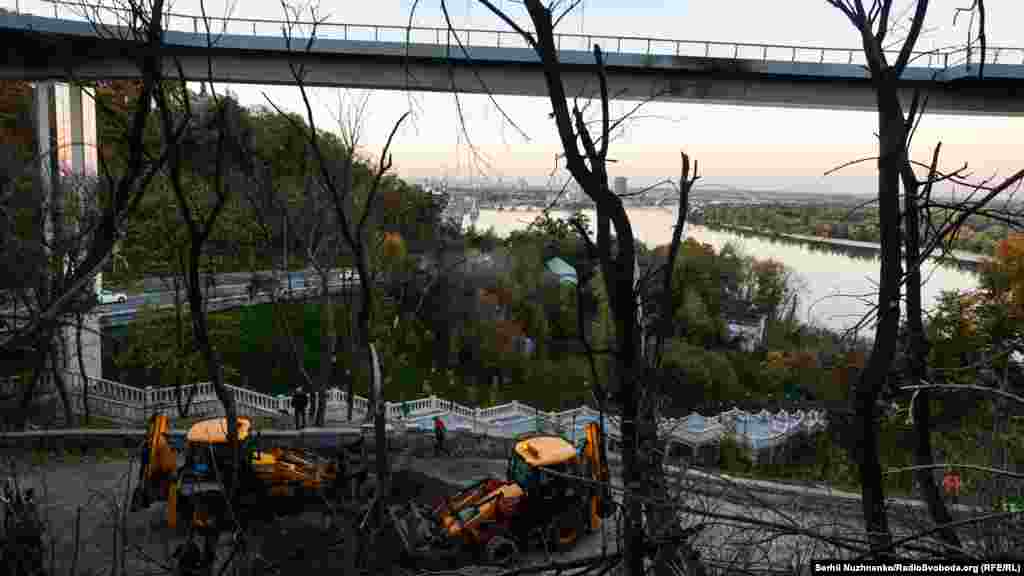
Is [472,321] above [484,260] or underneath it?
underneath

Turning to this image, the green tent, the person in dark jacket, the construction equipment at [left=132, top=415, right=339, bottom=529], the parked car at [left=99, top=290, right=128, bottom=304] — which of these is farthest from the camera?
the green tent

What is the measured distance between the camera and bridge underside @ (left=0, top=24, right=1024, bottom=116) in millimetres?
15633

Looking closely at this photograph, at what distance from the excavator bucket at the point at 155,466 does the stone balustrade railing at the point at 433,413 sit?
8281 millimetres

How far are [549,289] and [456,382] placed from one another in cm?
695

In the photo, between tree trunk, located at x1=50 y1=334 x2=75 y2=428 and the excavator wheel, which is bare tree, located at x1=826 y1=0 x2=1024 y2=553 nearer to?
the excavator wheel

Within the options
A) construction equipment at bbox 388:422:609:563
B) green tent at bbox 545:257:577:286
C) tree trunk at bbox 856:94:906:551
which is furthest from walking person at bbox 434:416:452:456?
green tent at bbox 545:257:577:286

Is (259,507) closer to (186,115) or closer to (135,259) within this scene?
(186,115)

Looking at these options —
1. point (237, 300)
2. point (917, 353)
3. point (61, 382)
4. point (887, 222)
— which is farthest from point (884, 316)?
point (237, 300)

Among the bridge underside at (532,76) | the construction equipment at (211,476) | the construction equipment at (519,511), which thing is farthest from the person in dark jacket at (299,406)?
the bridge underside at (532,76)

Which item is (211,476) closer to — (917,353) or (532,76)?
(917,353)

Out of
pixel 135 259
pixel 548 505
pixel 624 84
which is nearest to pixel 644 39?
pixel 624 84

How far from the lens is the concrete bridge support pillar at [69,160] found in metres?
14.6

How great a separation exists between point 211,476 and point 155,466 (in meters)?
0.65

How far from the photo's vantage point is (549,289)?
29672mm
